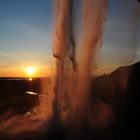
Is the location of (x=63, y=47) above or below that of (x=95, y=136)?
above

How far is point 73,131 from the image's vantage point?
28094 millimetres

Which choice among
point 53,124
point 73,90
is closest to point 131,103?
point 73,90

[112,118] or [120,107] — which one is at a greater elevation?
[120,107]

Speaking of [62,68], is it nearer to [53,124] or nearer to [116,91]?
[53,124]

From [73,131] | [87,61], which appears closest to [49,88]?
[87,61]

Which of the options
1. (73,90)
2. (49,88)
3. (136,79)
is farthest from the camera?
(136,79)

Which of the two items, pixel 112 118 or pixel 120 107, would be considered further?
pixel 120 107

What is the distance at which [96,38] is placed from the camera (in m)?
31.4

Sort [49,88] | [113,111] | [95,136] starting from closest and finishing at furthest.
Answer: [95,136] → [113,111] → [49,88]

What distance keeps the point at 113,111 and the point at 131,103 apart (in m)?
2.57

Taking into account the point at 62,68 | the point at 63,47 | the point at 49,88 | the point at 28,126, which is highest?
the point at 63,47

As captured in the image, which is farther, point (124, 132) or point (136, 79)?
point (136, 79)

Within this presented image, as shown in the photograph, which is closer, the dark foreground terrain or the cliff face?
the dark foreground terrain

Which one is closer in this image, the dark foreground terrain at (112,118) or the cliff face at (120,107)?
the dark foreground terrain at (112,118)
